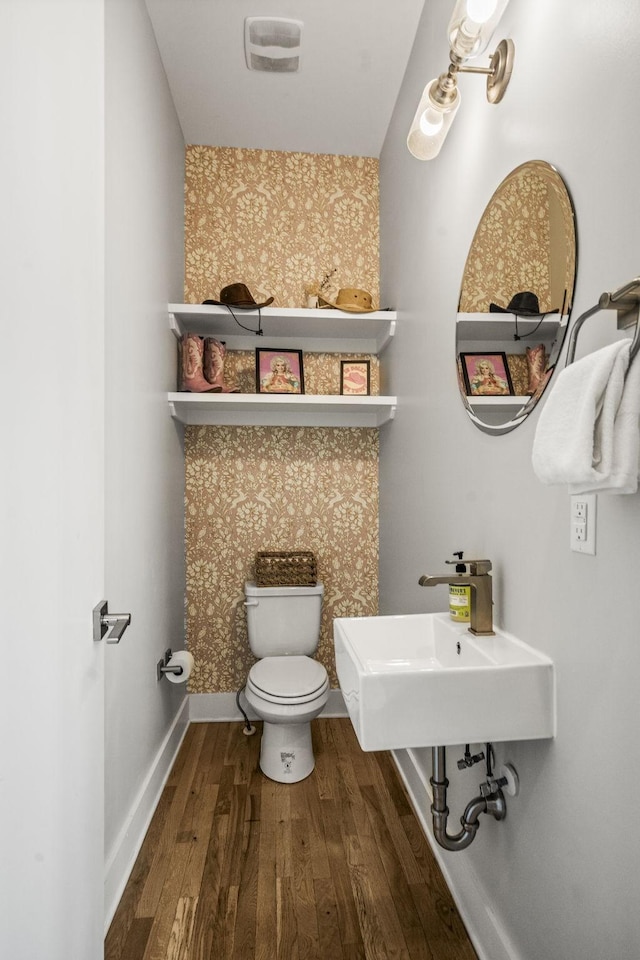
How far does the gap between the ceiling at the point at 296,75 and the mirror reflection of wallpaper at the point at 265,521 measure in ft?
4.87

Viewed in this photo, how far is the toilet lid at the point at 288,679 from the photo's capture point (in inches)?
80.4

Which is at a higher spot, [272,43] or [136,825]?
[272,43]

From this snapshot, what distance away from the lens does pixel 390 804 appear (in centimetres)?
197

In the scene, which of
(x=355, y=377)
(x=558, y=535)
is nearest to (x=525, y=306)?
(x=558, y=535)

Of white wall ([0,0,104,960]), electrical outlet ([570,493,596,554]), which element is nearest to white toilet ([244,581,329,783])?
white wall ([0,0,104,960])

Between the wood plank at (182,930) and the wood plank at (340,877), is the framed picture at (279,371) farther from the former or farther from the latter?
the wood plank at (182,930)

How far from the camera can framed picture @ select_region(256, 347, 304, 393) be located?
258 centimetres

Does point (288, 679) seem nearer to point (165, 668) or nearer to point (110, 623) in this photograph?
point (165, 668)

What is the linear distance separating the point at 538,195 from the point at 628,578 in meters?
0.83

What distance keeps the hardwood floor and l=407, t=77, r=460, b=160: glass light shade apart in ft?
7.23

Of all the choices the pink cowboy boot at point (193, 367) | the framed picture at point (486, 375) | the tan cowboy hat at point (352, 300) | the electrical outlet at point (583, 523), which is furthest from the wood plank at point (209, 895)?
the tan cowboy hat at point (352, 300)

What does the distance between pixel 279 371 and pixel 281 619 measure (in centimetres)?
124

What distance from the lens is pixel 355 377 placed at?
2.71 metres

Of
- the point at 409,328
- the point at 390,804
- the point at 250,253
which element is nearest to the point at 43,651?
the point at 390,804
